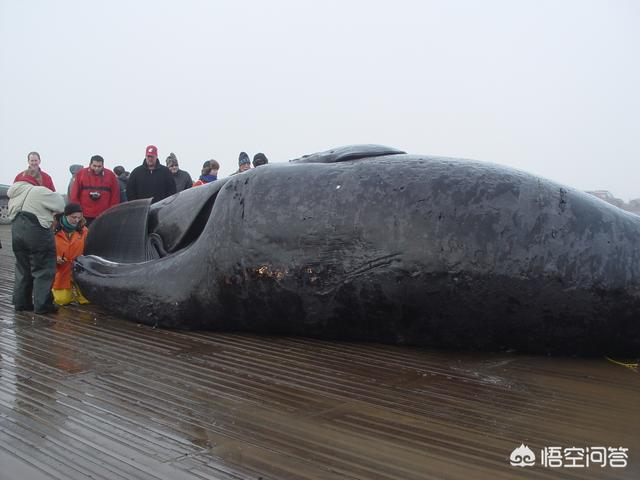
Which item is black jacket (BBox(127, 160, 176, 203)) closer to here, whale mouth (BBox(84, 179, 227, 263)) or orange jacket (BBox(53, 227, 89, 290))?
whale mouth (BBox(84, 179, 227, 263))

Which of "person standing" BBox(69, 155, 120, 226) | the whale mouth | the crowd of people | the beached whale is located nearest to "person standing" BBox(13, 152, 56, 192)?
the crowd of people

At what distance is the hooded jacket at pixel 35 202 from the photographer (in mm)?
7551

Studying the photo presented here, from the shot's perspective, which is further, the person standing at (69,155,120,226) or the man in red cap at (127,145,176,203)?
the man in red cap at (127,145,176,203)

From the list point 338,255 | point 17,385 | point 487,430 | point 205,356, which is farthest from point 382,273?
point 17,385

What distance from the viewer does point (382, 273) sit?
5.61 metres

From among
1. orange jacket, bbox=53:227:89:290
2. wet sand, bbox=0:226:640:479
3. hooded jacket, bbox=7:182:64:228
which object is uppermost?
hooded jacket, bbox=7:182:64:228

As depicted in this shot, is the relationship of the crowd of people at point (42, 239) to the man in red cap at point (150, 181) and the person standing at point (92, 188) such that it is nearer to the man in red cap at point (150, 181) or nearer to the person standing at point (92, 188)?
the person standing at point (92, 188)

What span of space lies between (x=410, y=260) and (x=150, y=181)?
720 centimetres

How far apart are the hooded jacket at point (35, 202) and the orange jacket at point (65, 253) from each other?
65cm

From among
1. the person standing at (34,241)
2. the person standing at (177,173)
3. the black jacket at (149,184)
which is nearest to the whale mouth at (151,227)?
the person standing at (34,241)

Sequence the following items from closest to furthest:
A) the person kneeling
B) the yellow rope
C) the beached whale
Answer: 1. the yellow rope
2. the beached whale
3. the person kneeling

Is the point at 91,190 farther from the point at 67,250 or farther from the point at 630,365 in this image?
the point at 630,365

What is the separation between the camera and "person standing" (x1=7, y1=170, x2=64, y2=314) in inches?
296

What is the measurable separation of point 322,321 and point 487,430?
→ 2.46 m
